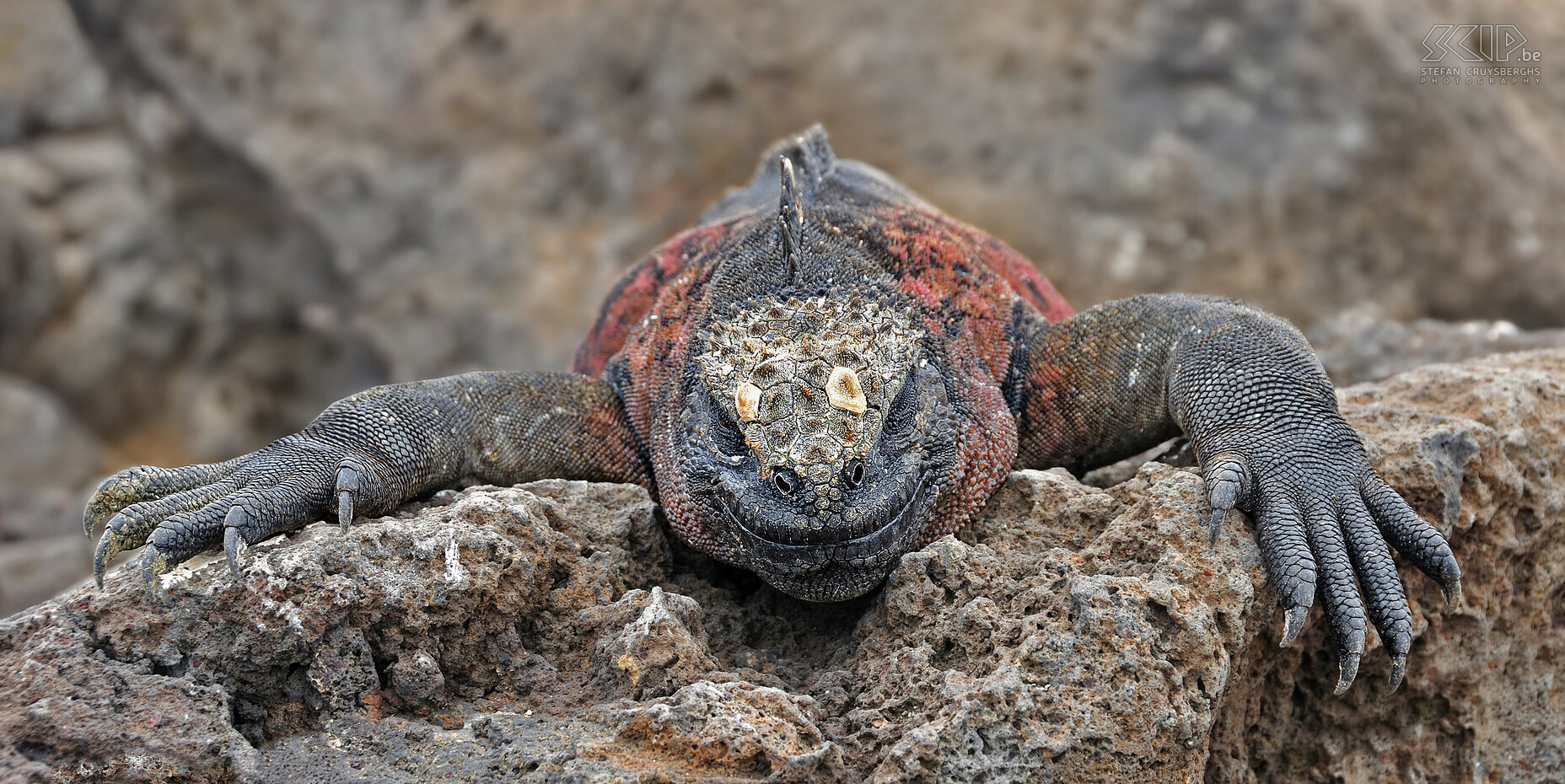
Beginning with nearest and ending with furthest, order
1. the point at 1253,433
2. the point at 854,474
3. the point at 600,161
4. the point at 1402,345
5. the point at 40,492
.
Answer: the point at 854,474
the point at 1253,433
the point at 1402,345
the point at 40,492
the point at 600,161

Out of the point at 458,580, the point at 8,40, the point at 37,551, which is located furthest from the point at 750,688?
the point at 8,40

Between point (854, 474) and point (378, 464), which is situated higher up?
point (378, 464)

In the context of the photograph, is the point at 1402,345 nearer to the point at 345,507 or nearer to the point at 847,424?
the point at 847,424

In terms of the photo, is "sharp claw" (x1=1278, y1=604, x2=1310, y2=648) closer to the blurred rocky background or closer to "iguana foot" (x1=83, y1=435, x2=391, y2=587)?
"iguana foot" (x1=83, y1=435, x2=391, y2=587)

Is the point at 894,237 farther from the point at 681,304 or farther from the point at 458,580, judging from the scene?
the point at 458,580

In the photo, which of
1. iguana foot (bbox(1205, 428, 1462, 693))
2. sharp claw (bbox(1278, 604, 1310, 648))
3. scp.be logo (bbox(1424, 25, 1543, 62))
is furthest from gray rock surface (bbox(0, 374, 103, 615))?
scp.be logo (bbox(1424, 25, 1543, 62))

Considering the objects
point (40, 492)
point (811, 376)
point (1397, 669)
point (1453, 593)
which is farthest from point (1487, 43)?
point (40, 492)

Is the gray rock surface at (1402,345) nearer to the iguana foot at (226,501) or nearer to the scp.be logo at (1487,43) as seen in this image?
the iguana foot at (226,501)

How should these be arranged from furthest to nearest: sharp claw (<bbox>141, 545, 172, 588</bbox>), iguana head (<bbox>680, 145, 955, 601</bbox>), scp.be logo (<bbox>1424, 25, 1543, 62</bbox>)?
scp.be logo (<bbox>1424, 25, 1543, 62</bbox>)
iguana head (<bbox>680, 145, 955, 601</bbox>)
sharp claw (<bbox>141, 545, 172, 588</bbox>)
